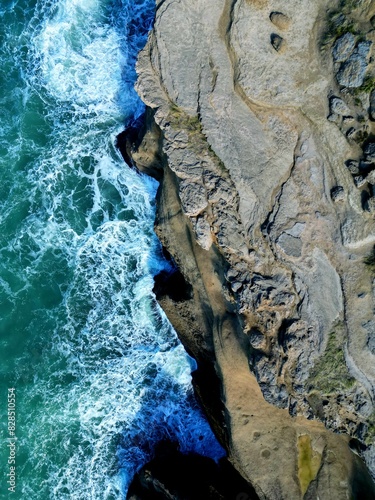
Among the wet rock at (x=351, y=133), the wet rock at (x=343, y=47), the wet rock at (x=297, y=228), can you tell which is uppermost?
the wet rock at (x=343, y=47)

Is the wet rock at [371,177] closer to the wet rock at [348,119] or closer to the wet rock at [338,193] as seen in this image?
the wet rock at [338,193]

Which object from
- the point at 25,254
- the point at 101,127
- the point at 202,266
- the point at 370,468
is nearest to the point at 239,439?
the point at 370,468

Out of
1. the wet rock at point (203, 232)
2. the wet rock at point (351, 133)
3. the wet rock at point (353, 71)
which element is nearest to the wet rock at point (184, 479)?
the wet rock at point (203, 232)

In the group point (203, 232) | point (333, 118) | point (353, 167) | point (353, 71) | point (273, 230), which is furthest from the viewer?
point (203, 232)

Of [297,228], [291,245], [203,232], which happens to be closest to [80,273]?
[203,232]

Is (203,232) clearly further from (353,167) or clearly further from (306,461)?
(306,461)

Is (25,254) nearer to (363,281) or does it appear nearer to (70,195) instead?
(70,195)

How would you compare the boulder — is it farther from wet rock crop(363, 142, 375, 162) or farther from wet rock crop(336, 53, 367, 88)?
wet rock crop(363, 142, 375, 162)
